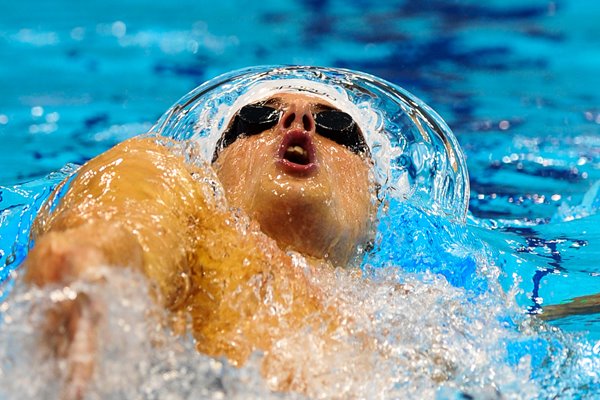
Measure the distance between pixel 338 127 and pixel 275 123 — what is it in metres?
0.16

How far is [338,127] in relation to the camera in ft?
5.89

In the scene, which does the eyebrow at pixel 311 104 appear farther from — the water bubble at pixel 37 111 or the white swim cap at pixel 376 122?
the water bubble at pixel 37 111

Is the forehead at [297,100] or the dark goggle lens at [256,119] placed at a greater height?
the forehead at [297,100]

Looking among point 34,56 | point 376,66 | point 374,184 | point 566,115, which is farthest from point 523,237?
point 34,56

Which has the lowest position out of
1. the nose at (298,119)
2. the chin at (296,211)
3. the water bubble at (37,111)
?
the chin at (296,211)

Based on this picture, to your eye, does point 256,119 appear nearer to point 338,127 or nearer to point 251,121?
point 251,121

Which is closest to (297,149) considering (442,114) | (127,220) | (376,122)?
(127,220)

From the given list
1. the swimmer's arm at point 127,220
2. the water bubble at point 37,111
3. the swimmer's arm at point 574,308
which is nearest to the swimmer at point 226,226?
the swimmer's arm at point 127,220

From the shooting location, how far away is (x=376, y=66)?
4.58 meters

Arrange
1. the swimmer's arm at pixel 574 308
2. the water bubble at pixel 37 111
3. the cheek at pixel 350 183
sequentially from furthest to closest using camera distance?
the water bubble at pixel 37 111 < the swimmer's arm at pixel 574 308 < the cheek at pixel 350 183

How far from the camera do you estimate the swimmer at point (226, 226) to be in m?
0.90

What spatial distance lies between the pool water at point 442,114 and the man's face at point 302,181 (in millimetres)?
152

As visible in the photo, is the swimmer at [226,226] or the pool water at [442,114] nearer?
the swimmer at [226,226]

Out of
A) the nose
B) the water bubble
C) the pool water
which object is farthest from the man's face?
the water bubble
